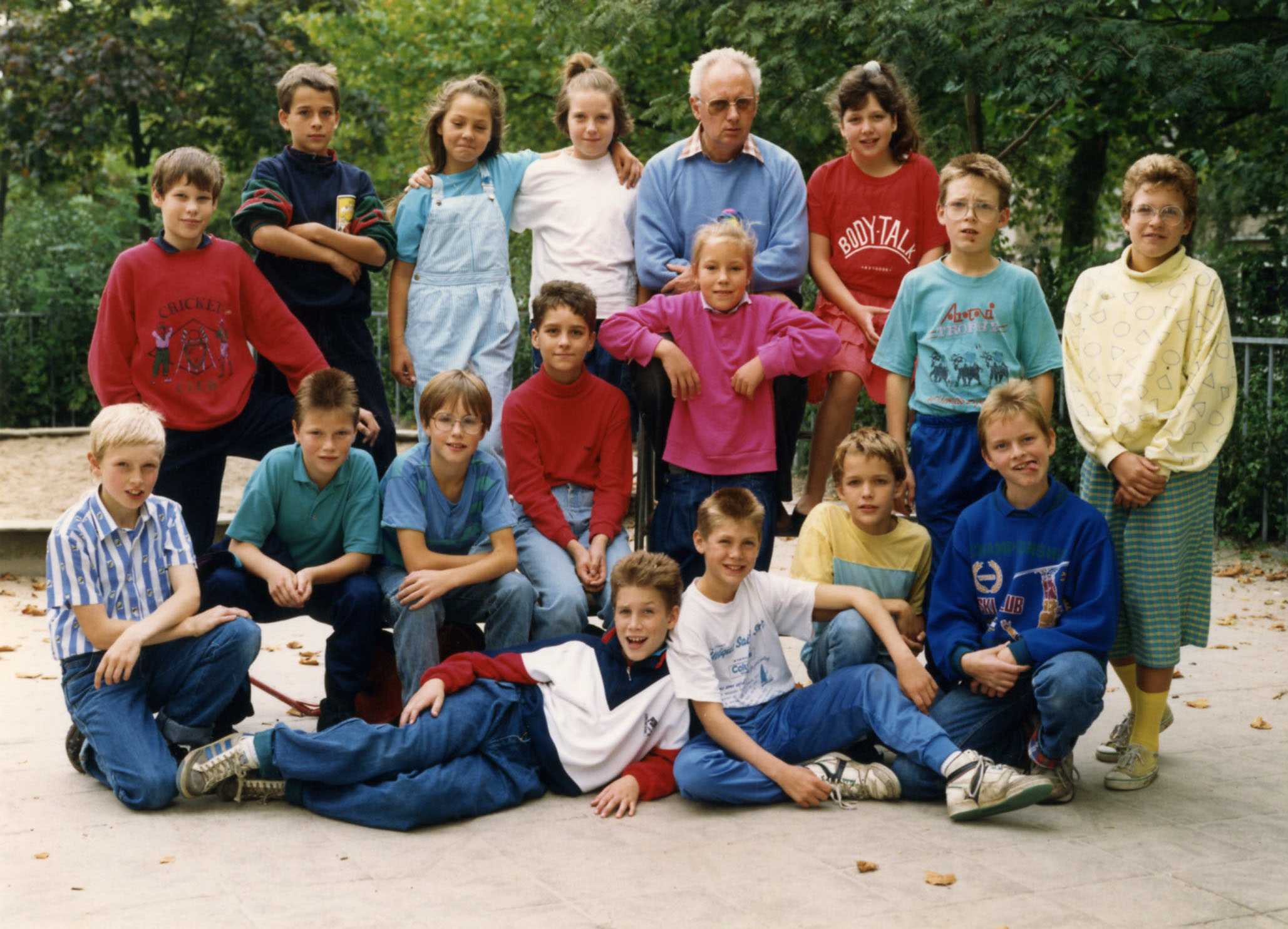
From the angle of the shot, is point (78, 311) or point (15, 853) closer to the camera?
point (15, 853)

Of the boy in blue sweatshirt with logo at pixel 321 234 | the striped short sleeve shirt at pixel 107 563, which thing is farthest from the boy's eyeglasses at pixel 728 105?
the striped short sleeve shirt at pixel 107 563

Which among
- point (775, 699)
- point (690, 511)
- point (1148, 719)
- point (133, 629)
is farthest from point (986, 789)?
point (133, 629)

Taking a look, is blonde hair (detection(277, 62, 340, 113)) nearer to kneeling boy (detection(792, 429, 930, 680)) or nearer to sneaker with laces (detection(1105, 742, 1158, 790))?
kneeling boy (detection(792, 429, 930, 680))

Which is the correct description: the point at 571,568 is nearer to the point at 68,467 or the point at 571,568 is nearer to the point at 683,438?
the point at 683,438

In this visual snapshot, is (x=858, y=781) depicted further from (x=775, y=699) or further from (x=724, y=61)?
(x=724, y=61)

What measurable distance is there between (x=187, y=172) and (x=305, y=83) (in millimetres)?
623

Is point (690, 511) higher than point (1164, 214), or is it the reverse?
point (1164, 214)

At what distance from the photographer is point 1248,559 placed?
8688 millimetres

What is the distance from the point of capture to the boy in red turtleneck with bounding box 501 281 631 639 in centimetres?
489

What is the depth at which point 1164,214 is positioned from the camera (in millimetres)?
4422

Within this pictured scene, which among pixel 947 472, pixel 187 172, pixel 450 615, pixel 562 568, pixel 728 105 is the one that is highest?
pixel 728 105

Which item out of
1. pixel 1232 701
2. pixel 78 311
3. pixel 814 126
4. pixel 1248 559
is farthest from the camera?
pixel 78 311

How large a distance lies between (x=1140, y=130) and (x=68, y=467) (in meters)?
9.15

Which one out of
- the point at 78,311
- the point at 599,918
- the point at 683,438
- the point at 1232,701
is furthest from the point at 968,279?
the point at 78,311
